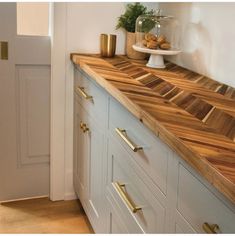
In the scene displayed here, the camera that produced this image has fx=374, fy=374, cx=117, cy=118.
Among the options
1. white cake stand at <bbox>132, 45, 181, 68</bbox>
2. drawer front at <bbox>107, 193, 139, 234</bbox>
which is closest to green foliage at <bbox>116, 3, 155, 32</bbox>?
white cake stand at <bbox>132, 45, 181, 68</bbox>

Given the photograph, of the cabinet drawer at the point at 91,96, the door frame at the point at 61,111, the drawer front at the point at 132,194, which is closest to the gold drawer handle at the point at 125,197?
the drawer front at the point at 132,194

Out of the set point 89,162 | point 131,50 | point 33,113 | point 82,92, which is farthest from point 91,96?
point 33,113

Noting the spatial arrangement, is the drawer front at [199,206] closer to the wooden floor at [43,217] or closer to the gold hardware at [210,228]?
the gold hardware at [210,228]

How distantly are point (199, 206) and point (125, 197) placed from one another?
53cm

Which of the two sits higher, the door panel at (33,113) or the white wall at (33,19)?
the white wall at (33,19)

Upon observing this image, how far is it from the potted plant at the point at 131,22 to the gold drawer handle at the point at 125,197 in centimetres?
88

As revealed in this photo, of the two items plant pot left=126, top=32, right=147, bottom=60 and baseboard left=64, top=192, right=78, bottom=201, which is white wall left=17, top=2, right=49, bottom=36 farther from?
baseboard left=64, top=192, right=78, bottom=201

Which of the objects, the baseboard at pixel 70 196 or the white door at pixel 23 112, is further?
the baseboard at pixel 70 196

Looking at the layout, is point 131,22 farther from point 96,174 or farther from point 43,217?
point 43,217

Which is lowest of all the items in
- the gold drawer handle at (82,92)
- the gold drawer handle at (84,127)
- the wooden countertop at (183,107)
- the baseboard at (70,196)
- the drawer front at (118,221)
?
the baseboard at (70,196)

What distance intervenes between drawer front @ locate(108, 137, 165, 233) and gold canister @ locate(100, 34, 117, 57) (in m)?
0.72

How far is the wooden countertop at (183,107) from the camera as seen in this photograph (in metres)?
0.84

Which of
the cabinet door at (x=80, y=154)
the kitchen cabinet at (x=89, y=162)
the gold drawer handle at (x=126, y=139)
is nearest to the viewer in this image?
the gold drawer handle at (x=126, y=139)

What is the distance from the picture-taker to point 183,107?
1229mm
